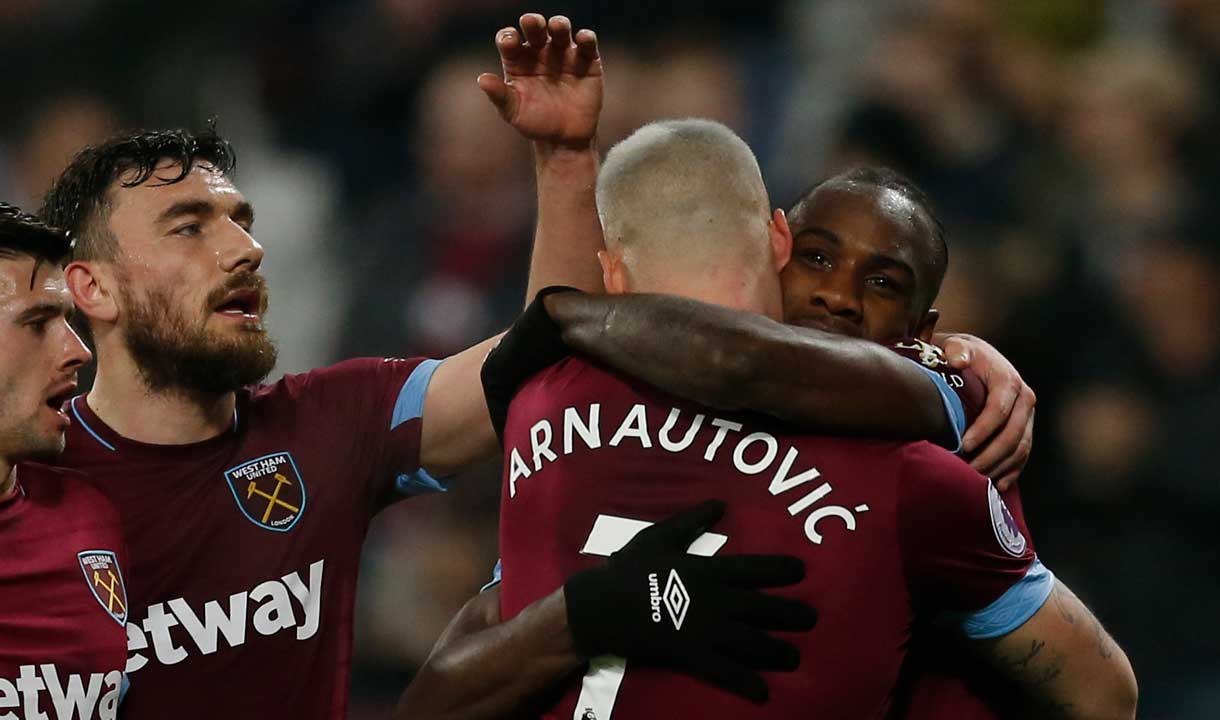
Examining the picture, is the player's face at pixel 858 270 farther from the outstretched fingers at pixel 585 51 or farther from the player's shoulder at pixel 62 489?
the player's shoulder at pixel 62 489

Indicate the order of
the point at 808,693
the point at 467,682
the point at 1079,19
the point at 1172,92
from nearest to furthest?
the point at 808,693, the point at 467,682, the point at 1172,92, the point at 1079,19

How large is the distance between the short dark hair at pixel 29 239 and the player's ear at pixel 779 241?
147 cm

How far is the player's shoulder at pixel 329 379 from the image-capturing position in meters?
3.63

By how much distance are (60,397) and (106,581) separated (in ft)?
1.24

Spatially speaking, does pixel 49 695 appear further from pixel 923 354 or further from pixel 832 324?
pixel 923 354

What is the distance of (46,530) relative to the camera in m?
3.17

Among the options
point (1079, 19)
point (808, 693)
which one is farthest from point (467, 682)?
point (1079, 19)

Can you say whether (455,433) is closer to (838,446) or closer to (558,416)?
(558,416)

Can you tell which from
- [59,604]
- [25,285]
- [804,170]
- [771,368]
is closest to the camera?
[771,368]

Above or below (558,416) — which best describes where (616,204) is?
above

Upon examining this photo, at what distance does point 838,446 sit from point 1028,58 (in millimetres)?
4636

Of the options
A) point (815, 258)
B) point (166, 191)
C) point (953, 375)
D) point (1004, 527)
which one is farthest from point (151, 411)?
point (1004, 527)

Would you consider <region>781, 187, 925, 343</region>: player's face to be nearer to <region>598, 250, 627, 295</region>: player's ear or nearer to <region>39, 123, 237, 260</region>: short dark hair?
<region>598, 250, 627, 295</region>: player's ear

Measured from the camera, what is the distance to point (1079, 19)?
6871mm
